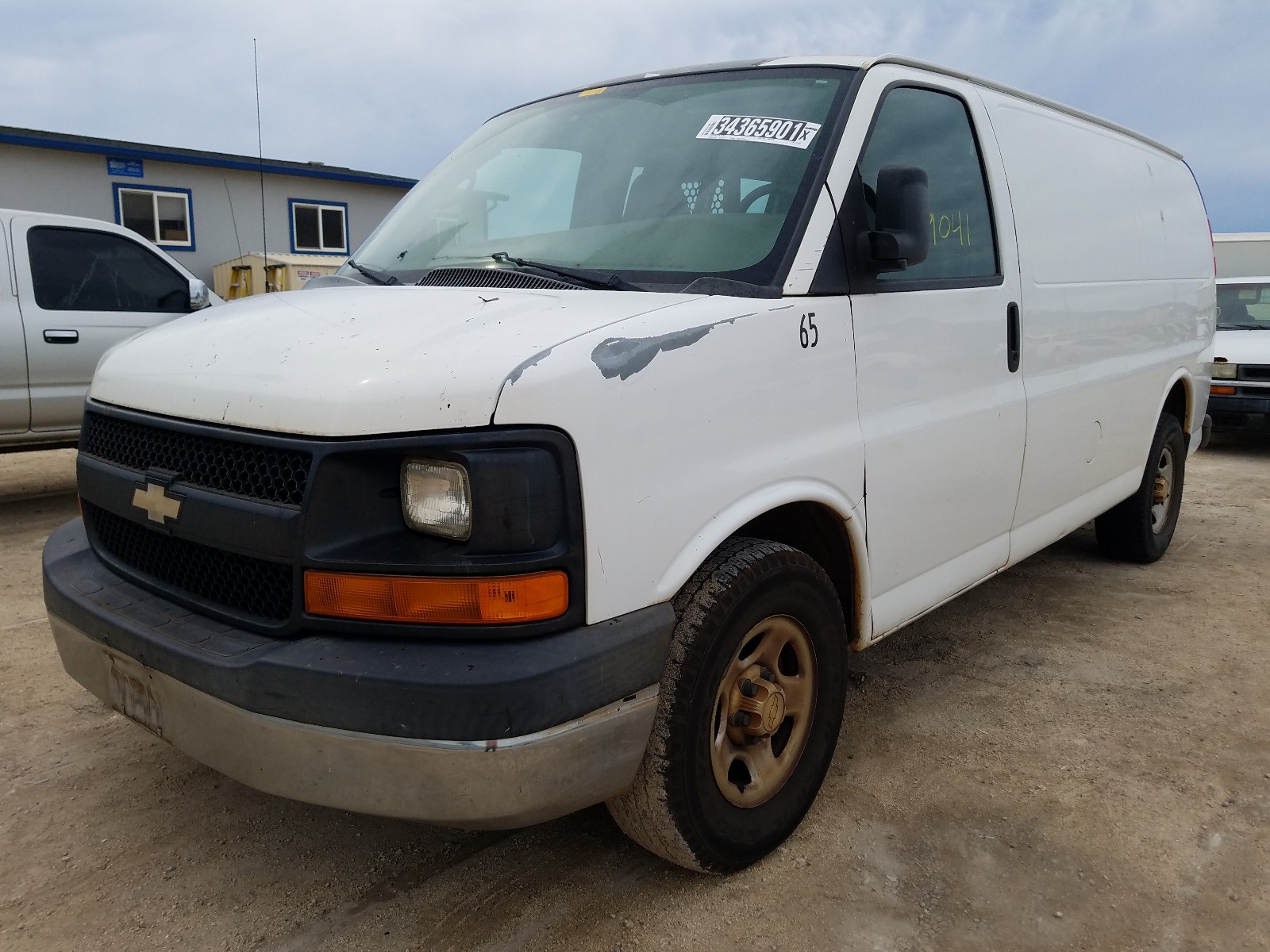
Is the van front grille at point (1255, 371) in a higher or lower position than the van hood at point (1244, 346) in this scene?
lower

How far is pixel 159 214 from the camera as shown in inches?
722

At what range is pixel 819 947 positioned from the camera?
2219 mm

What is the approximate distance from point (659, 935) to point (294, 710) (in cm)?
99

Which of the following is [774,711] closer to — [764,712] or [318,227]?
[764,712]

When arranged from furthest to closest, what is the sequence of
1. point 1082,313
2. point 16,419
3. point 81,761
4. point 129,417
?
point 16,419 < point 1082,313 < point 81,761 < point 129,417

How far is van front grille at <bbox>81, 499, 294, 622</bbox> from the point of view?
2057mm

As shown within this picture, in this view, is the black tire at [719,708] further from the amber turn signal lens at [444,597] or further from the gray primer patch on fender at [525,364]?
the gray primer patch on fender at [525,364]

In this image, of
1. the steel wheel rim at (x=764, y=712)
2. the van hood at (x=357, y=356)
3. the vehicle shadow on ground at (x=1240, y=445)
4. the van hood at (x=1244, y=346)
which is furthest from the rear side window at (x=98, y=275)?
the vehicle shadow on ground at (x=1240, y=445)

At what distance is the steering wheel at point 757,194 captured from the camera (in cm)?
262

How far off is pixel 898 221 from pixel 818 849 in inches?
65.9

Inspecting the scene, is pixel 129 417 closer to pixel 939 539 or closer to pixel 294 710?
pixel 294 710

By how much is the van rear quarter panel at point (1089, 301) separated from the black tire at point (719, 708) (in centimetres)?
137

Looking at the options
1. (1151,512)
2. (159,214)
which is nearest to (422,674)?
(1151,512)

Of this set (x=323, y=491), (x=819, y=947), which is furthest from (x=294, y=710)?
(x=819, y=947)
